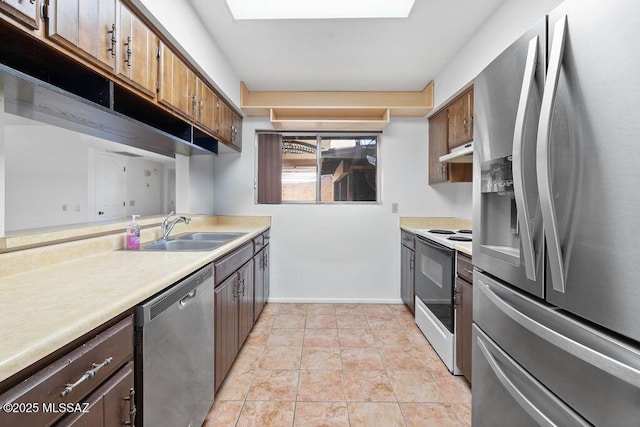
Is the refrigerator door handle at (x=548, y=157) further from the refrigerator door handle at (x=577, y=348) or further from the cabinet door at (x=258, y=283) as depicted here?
the cabinet door at (x=258, y=283)

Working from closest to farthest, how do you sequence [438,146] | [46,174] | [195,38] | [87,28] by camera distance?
[87,28] → [46,174] → [195,38] → [438,146]

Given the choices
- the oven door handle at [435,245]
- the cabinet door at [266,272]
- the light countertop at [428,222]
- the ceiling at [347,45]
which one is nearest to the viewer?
the ceiling at [347,45]

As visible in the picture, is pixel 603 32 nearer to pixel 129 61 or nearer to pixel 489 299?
pixel 489 299

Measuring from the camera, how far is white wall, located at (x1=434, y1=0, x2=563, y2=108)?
1636 millimetres

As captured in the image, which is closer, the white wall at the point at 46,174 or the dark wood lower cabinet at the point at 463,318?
the white wall at the point at 46,174

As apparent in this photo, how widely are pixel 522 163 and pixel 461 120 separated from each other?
6.25ft

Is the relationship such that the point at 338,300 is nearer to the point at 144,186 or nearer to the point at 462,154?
the point at 462,154

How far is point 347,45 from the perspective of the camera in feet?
7.73

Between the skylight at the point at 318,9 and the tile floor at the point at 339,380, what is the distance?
8.15 ft

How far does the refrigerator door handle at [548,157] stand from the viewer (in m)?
0.78

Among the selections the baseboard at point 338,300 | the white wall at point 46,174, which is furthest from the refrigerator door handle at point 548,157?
the baseboard at point 338,300

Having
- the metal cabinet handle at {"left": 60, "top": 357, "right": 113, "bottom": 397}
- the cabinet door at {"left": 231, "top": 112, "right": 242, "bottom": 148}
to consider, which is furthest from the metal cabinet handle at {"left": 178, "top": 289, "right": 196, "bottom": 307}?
the cabinet door at {"left": 231, "top": 112, "right": 242, "bottom": 148}

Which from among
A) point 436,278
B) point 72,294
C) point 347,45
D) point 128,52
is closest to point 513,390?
point 436,278

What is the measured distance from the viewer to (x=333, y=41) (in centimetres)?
230
